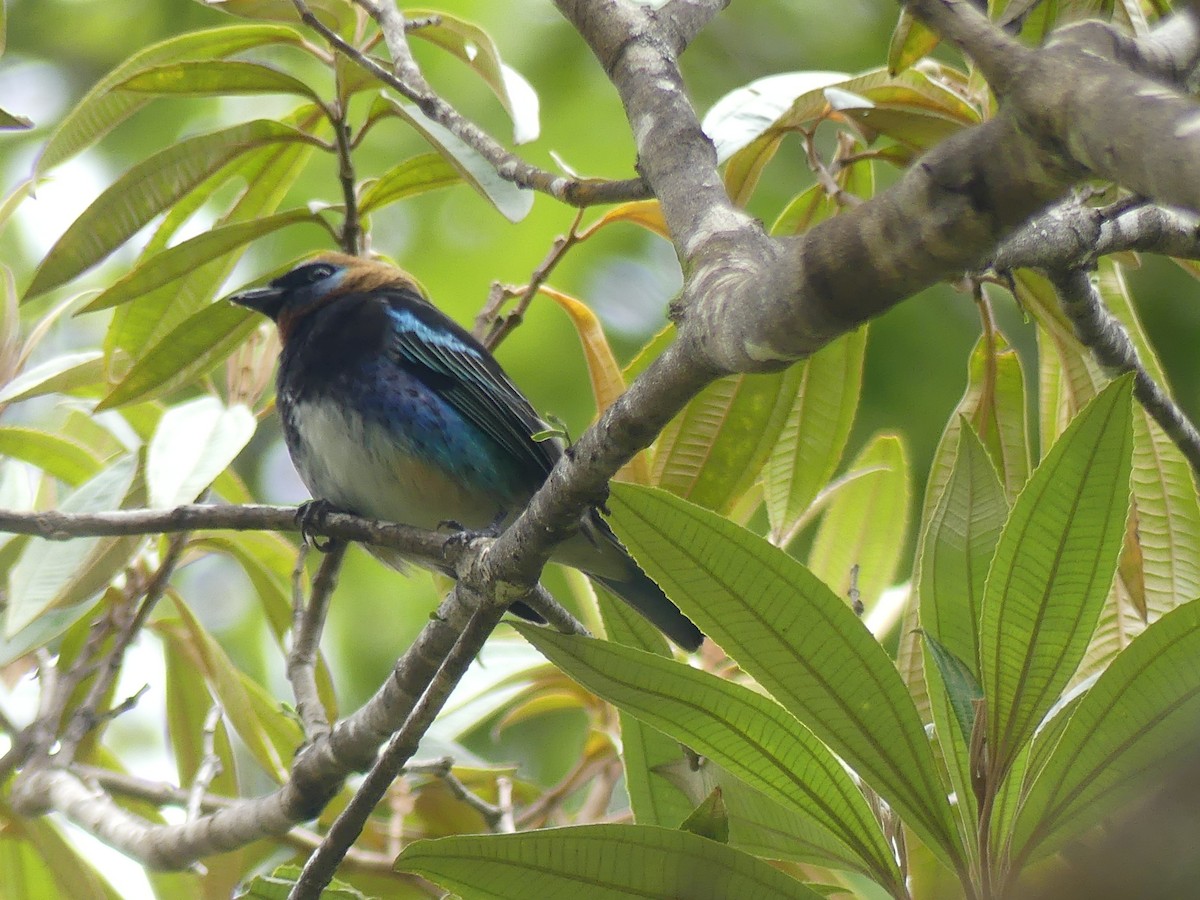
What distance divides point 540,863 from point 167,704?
210 cm

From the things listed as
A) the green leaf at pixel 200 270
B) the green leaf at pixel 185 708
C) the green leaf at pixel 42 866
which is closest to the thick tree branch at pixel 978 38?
the green leaf at pixel 200 270

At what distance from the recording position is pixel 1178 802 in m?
0.63

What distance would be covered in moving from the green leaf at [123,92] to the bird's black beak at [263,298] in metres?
0.58

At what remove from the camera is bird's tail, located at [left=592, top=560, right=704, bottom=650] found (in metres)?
3.07

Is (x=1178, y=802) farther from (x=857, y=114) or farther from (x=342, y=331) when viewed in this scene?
(x=342, y=331)

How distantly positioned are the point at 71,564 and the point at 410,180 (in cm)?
109

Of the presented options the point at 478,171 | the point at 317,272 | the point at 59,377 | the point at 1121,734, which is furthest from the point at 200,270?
the point at 1121,734

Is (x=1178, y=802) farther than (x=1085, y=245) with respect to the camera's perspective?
No

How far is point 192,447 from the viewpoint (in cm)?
254

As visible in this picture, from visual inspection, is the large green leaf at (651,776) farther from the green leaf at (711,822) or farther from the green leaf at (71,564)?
the green leaf at (71,564)

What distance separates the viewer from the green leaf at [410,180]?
286 cm

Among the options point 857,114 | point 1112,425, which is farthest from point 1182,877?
point 857,114

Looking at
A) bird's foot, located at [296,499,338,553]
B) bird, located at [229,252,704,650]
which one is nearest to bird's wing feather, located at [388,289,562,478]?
bird, located at [229,252,704,650]

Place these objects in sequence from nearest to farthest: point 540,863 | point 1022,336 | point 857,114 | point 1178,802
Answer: point 1178,802, point 540,863, point 857,114, point 1022,336
